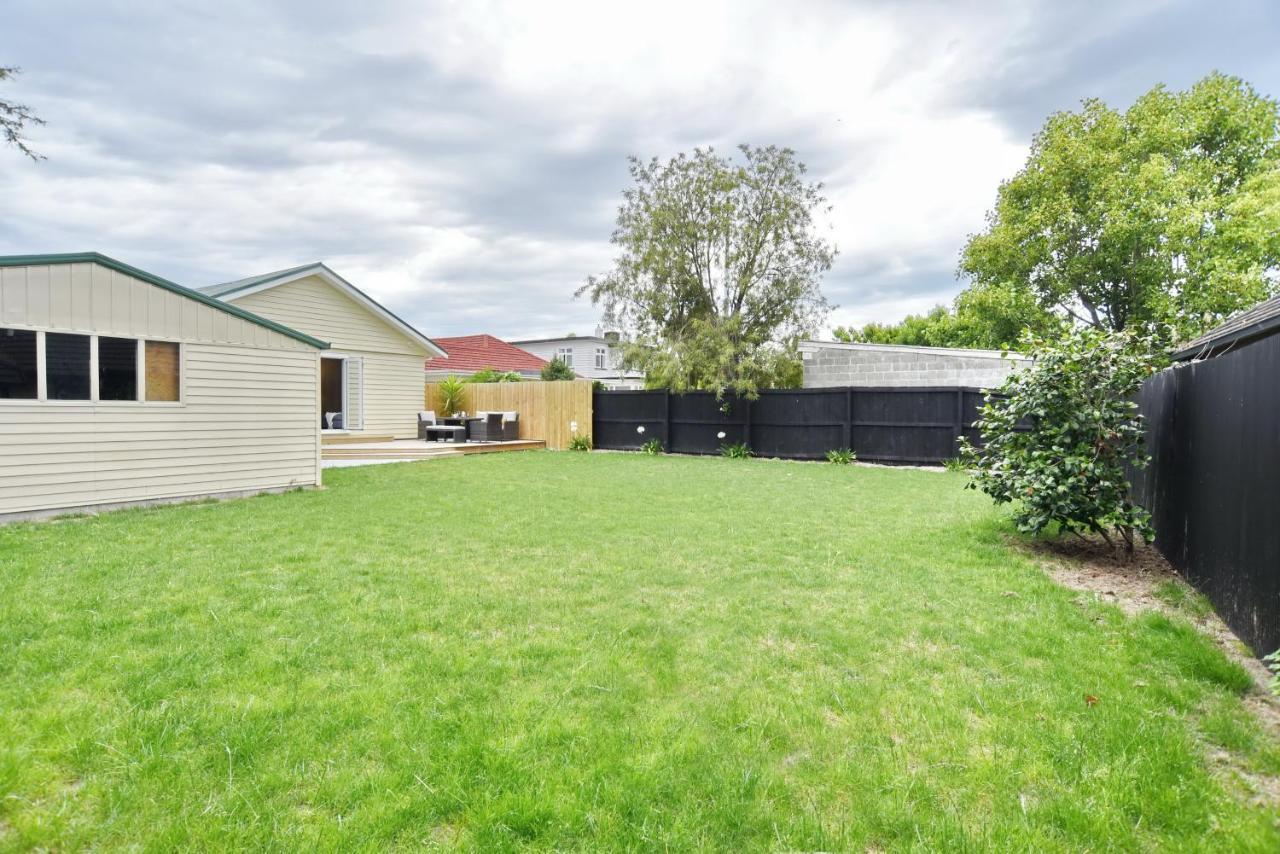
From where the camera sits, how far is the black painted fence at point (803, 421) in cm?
1341

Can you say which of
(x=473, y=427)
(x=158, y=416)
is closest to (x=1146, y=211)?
(x=473, y=427)

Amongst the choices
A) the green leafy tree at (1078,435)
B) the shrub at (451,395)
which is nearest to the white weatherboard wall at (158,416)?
the green leafy tree at (1078,435)

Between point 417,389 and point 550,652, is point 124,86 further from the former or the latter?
point 550,652

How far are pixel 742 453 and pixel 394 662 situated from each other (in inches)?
528

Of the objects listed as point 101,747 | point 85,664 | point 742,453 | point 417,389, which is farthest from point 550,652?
point 417,389

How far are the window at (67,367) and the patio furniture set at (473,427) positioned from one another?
10.2 meters

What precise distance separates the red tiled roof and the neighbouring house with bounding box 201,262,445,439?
19.3 ft

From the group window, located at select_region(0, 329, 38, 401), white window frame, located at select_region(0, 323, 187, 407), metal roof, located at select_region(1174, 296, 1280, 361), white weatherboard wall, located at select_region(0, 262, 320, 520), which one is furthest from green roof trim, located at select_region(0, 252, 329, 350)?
metal roof, located at select_region(1174, 296, 1280, 361)

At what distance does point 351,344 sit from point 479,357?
11.4m

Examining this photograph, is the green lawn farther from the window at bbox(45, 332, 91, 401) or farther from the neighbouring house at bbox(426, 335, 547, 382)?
the neighbouring house at bbox(426, 335, 547, 382)

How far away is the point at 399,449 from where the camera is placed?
1536cm

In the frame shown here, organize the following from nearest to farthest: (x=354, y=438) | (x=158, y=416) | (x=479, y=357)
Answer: (x=158, y=416), (x=354, y=438), (x=479, y=357)

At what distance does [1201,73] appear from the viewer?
19.6m

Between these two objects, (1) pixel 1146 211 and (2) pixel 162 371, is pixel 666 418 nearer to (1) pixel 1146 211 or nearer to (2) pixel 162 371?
(2) pixel 162 371
